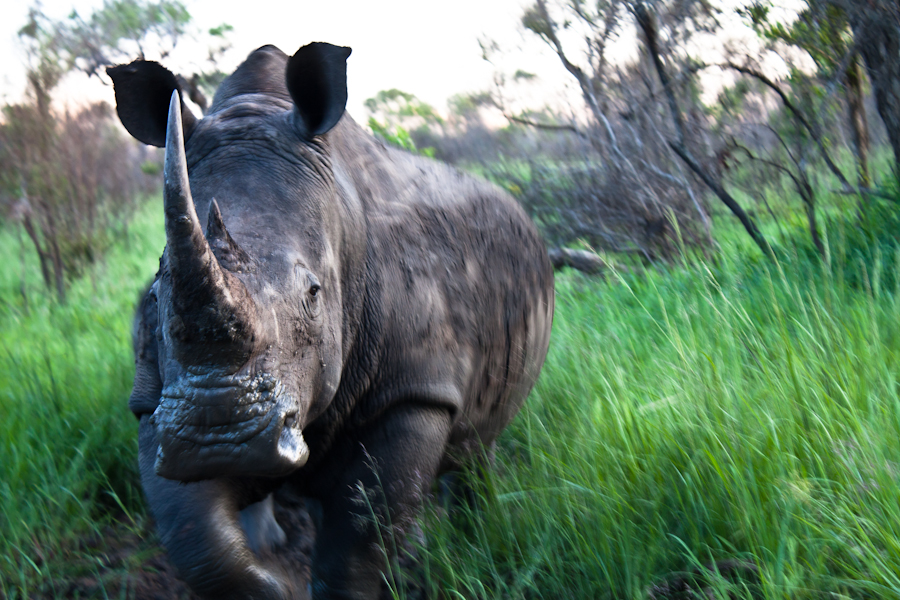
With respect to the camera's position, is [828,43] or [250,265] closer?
[250,265]

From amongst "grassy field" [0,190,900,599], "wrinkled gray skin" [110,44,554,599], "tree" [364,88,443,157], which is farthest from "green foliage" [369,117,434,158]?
"wrinkled gray skin" [110,44,554,599]

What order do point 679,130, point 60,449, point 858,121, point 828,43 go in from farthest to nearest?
point 679,130 < point 858,121 < point 828,43 < point 60,449

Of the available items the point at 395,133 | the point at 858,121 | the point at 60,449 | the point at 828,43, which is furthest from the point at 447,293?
the point at 395,133

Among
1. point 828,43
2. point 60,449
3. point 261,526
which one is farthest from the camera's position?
point 828,43

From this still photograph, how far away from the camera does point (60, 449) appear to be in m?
3.43

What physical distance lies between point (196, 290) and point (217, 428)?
33cm

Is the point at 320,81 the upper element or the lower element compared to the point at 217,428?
upper

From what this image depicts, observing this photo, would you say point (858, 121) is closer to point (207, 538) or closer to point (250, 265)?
point (250, 265)

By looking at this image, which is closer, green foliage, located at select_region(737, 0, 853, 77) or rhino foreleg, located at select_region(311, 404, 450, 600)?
rhino foreleg, located at select_region(311, 404, 450, 600)

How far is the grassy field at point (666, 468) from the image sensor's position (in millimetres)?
1985

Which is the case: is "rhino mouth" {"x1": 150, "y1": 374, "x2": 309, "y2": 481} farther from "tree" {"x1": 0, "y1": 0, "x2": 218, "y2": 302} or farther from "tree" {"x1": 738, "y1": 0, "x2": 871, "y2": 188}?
"tree" {"x1": 0, "y1": 0, "x2": 218, "y2": 302}

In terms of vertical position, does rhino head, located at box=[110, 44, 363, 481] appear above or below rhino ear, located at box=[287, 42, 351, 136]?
below

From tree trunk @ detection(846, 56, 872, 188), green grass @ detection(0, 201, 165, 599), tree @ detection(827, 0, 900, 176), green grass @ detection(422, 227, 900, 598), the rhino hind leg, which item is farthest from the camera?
tree trunk @ detection(846, 56, 872, 188)

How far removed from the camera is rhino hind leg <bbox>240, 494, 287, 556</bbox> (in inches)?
121
